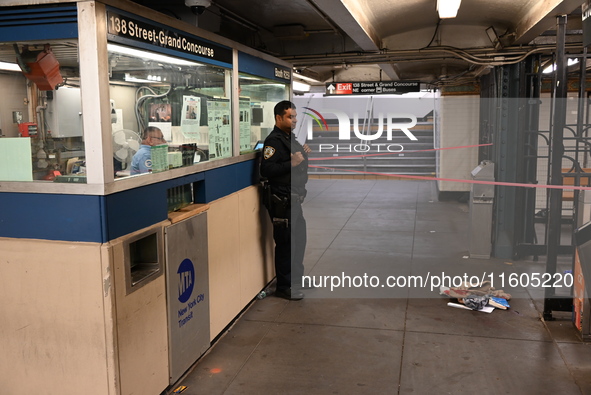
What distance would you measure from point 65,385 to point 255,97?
11.1 ft

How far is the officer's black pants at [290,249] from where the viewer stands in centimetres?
531

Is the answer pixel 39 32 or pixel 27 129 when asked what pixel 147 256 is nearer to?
pixel 27 129

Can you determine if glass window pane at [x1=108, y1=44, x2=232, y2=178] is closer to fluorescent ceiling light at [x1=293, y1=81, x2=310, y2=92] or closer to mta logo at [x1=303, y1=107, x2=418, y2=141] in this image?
fluorescent ceiling light at [x1=293, y1=81, x2=310, y2=92]

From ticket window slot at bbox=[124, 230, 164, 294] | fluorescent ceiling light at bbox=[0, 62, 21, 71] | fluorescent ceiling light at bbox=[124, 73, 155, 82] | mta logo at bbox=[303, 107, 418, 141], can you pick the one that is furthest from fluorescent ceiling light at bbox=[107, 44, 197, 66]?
mta logo at bbox=[303, 107, 418, 141]

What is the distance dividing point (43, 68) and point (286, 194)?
104 inches

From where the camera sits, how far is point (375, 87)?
420 inches

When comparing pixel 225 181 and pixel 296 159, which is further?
pixel 296 159

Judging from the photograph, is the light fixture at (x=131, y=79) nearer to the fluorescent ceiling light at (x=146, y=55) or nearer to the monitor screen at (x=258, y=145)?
the fluorescent ceiling light at (x=146, y=55)

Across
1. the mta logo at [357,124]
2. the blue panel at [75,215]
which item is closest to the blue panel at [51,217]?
the blue panel at [75,215]

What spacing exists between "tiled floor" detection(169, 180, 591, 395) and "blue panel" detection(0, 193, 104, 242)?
1.40 metres

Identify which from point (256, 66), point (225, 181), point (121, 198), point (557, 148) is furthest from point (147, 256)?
point (557, 148)

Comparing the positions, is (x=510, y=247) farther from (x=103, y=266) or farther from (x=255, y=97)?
(x=103, y=266)

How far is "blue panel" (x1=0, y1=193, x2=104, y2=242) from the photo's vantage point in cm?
281

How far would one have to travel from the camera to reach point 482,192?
677cm
